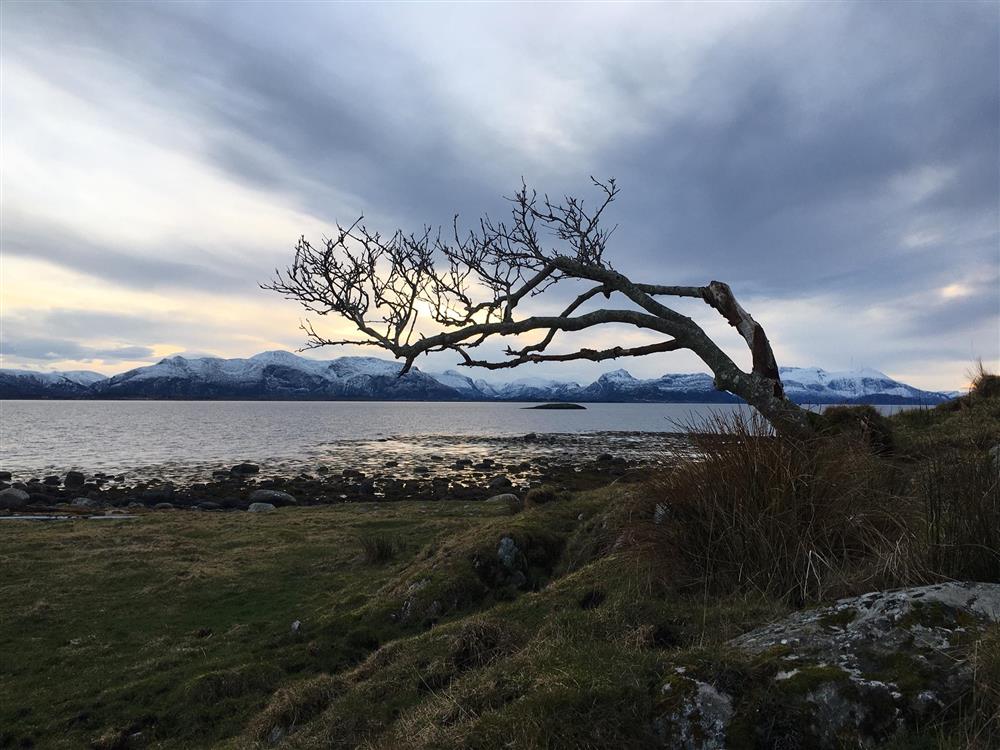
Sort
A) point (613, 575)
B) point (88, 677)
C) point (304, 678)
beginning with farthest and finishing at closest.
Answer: point (88, 677)
point (304, 678)
point (613, 575)

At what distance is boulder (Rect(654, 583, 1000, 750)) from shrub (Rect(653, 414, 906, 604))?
41.5 inches

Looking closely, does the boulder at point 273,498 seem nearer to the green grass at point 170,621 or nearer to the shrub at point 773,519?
the green grass at point 170,621

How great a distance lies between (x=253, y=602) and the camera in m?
11.2

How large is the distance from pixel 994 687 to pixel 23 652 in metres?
12.5

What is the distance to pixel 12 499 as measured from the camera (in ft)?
87.1

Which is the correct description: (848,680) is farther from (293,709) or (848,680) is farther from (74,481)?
(74,481)

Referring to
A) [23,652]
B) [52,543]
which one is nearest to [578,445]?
[52,543]

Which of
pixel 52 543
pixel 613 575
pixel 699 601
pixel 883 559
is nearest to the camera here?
pixel 883 559

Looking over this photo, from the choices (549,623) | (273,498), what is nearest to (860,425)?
(549,623)

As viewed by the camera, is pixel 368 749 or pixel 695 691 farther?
pixel 368 749

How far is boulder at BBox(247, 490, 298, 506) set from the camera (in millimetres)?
29672

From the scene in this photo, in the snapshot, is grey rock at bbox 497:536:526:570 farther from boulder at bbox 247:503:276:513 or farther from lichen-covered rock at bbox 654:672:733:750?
boulder at bbox 247:503:276:513

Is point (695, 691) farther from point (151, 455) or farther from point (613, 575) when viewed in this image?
point (151, 455)

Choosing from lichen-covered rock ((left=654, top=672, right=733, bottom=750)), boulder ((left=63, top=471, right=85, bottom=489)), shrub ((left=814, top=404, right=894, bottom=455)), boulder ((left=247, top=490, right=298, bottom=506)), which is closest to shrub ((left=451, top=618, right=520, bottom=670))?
lichen-covered rock ((left=654, top=672, right=733, bottom=750))
